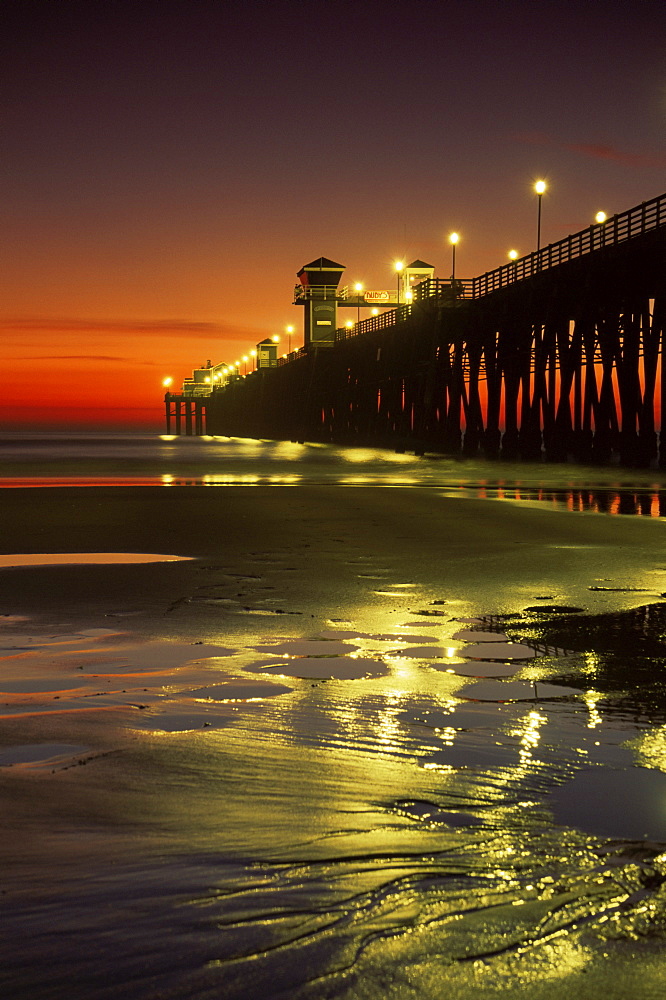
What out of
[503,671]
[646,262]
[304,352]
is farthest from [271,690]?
[304,352]

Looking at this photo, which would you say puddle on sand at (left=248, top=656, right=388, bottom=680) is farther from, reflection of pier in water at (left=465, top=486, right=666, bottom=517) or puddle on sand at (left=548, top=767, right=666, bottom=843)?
reflection of pier in water at (left=465, top=486, right=666, bottom=517)

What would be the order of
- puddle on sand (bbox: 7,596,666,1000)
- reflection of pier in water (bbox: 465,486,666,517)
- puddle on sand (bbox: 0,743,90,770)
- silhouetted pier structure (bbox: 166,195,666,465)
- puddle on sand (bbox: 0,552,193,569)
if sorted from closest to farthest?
puddle on sand (bbox: 7,596,666,1000)
puddle on sand (bbox: 0,743,90,770)
puddle on sand (bbox: 0,552,193,569)
reflection of pier in water (bbox: 465,486,666,517)
silhouetted pier structure (bbox: 166,195,666,465)

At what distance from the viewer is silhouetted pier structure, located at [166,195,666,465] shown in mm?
33406

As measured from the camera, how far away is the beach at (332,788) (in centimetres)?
262

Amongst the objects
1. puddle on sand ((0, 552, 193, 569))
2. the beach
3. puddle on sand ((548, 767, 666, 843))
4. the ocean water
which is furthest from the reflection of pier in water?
puddle on sand ((548, 767, 666, 843))

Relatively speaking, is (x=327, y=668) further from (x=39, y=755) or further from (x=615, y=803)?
(x=615, y=803)

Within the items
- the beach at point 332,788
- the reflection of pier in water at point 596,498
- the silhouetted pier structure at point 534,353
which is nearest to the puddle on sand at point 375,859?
the beach at point 332,788

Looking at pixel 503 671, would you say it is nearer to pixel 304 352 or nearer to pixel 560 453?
pixel 560 453

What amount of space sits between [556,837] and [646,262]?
31005 mm

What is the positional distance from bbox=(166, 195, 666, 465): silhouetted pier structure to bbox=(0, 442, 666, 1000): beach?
23945 millimetres

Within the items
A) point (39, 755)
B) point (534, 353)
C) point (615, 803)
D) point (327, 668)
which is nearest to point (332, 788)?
point (615, 803)

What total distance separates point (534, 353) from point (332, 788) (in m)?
40.1

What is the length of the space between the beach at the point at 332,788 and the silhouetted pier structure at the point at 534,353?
2394cm

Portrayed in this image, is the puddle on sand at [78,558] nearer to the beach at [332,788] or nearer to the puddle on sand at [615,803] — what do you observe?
the beach at [332,788]
